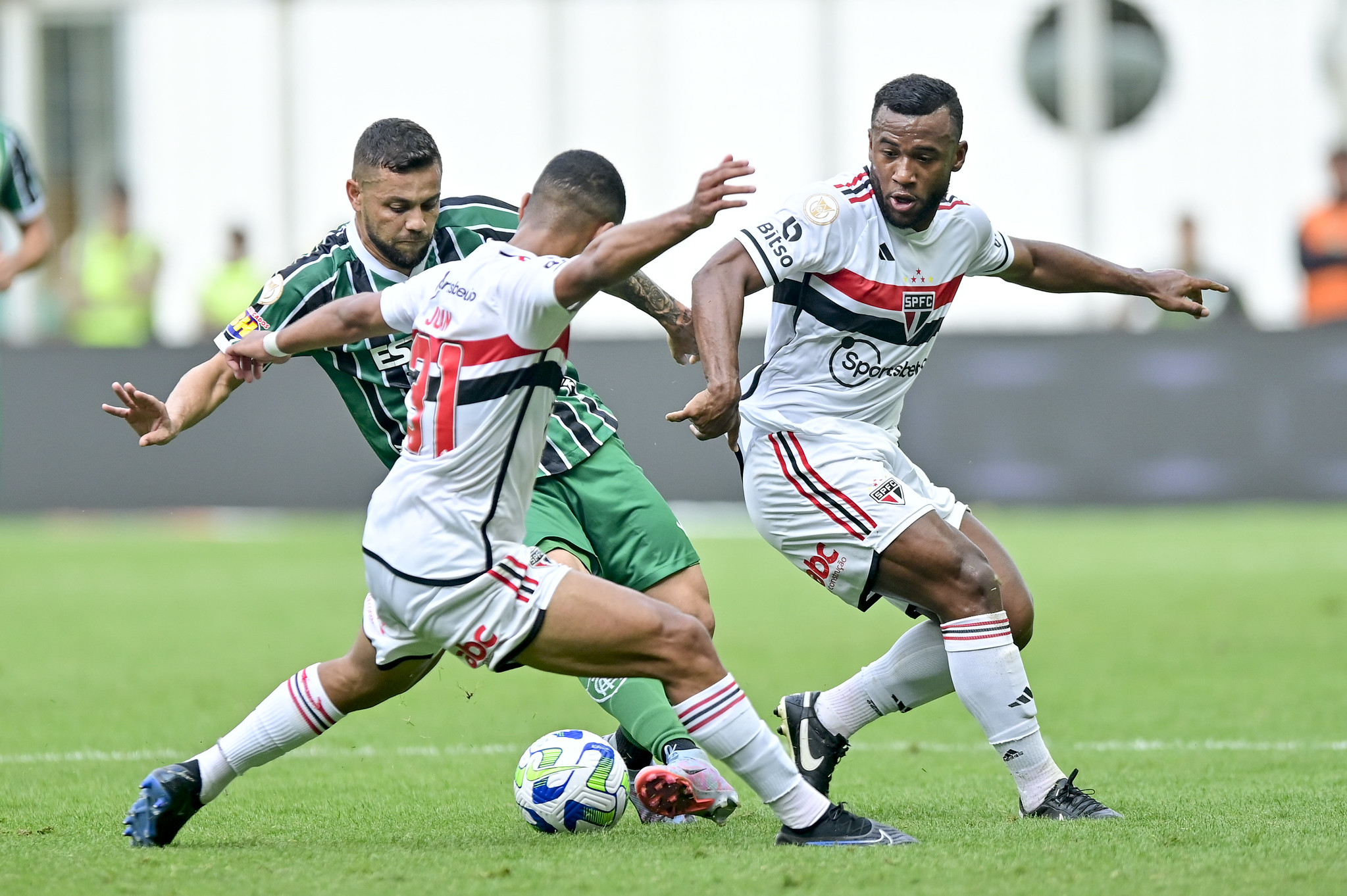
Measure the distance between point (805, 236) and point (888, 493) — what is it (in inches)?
31.0

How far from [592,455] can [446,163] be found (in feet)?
41.7

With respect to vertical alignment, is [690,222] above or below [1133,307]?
above

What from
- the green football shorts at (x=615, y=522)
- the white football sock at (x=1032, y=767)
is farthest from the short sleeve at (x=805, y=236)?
the white football sock at (x=1032, y=767)

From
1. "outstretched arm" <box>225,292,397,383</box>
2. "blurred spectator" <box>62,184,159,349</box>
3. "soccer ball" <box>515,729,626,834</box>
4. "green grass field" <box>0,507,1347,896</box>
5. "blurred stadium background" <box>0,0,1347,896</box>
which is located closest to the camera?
"green grass field" <box>0,507,1347,896</box>

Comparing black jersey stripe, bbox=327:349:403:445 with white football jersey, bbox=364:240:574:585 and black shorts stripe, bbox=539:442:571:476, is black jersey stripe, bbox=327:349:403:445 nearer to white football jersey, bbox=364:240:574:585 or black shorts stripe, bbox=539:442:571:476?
black shorts stripe, bbox=539:442:571:476

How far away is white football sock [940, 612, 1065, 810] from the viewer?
17.1 ft

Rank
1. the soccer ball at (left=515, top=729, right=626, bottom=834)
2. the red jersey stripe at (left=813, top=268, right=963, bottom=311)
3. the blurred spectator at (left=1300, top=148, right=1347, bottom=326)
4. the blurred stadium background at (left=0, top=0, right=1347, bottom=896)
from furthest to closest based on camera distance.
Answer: the blurred spectator at (left=1300, top=148, right=1347, bottom=326) → the red jersey stripe at (left=813, top=268, right=963, bottom=311) → the soccer ball at (left=515, top=729, right=626, bottom=834) → the blurred stadium background at (left=0, top=0, right=1347, bottom=896)

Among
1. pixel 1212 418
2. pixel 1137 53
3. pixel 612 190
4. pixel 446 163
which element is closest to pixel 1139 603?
pixel 1212 418

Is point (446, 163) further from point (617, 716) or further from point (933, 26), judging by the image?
point (617, 716)

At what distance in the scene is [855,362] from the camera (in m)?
5.47

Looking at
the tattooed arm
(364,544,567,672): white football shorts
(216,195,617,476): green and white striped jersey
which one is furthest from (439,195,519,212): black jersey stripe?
(364,544,567,672): white football shorts

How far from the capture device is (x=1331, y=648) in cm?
898

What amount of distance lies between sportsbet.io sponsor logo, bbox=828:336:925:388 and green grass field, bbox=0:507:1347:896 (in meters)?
1.30

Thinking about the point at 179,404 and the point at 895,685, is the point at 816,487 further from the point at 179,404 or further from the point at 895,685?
the point at 179,404
